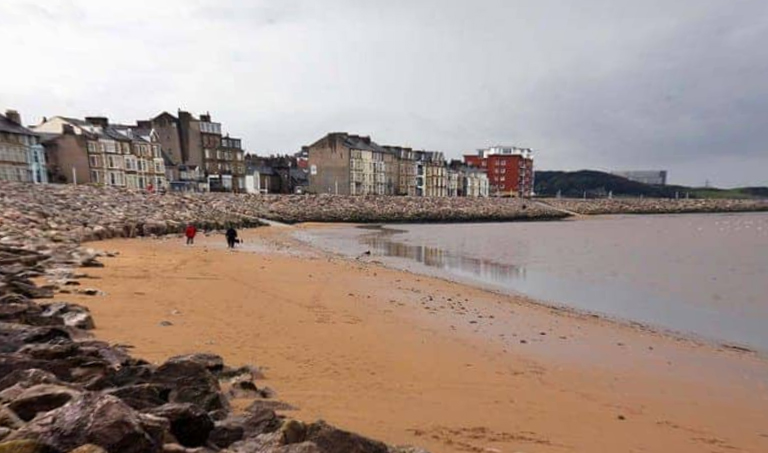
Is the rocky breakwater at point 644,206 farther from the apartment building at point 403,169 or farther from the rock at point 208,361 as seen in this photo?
the rock at point 208,361

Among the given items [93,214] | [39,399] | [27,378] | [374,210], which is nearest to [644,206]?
[374,210]

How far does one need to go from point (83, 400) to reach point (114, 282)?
797 centimetres

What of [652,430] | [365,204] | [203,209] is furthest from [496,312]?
[365,204]

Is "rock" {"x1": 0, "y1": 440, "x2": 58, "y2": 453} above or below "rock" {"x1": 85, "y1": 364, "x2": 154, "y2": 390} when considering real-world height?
above

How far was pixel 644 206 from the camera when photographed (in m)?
116

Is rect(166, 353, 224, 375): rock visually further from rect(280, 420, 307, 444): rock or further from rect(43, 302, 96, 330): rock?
rect(43, 302, 96, 330): rock

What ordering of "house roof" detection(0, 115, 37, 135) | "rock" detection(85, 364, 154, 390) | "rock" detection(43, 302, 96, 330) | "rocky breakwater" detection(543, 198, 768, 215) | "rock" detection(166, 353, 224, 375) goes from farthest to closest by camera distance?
"rocky breakwater" detection(543, 198, 768, 215) < "house roof" detection(0, 115, 37, 135) < "rock" detection(43, 302, 96, 330) < "rock" detection(166, 353, 224, 375) < "rock" detection(85, 364, 154, 390)

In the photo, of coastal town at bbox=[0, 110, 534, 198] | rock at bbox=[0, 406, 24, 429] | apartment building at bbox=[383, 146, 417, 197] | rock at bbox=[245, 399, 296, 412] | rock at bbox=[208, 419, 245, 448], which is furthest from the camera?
apartment building at bbox=[383, 146, 417, 197]

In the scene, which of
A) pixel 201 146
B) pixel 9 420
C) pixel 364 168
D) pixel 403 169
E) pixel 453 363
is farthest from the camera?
pixel 403 169

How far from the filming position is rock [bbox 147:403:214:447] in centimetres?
315

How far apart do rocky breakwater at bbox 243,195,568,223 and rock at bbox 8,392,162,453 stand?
43.1 m

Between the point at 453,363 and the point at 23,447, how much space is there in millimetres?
5150

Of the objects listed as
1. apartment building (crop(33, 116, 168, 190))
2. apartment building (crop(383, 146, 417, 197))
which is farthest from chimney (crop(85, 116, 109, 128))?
apartment building (crop(383, 146, 417, 197))

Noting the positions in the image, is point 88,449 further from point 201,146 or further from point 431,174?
point 431,174
